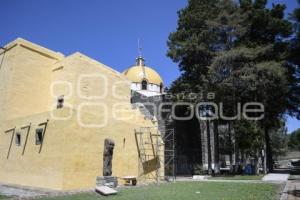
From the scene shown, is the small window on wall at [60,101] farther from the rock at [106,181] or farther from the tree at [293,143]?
the tree at [293,143]

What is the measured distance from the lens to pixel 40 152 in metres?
17.9

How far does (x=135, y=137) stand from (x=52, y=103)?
657 centimetres

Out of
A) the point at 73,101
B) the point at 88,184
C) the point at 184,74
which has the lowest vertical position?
the point at 88,184

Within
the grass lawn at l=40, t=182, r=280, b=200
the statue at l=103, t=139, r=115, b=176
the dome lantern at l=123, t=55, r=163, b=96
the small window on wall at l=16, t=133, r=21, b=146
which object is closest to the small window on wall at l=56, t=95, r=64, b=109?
the small window on wall at l=16, t=133, r=21, b=146

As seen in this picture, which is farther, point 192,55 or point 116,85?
point 192,55

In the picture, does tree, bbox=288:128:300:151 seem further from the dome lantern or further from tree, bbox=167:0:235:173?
tree, bbox=167:0:235:173

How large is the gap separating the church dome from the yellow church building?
1598 centimetres

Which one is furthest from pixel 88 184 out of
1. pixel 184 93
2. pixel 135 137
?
pixel 184 93

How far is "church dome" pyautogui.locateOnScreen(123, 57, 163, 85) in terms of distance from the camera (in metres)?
41.9

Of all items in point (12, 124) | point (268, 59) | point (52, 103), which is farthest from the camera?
point (268, 59)

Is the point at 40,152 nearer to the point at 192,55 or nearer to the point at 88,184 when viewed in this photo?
the point at 88,184

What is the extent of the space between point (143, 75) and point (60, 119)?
25.7 m

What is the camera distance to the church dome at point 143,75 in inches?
1650

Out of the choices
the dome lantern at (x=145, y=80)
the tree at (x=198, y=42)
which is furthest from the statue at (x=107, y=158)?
the dome lantern at (x=145, y=80)
